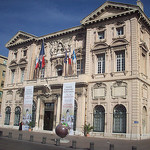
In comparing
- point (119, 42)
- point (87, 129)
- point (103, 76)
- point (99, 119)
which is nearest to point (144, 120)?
point (99, 119)

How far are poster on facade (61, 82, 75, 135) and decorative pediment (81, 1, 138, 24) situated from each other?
9.21 m

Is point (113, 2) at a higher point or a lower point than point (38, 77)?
higher

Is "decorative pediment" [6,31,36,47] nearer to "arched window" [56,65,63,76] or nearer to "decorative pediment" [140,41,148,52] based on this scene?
"arched window" [56,65,63,76]

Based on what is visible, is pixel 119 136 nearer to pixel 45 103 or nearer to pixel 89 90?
pixel 89 90

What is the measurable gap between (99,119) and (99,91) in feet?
11.1

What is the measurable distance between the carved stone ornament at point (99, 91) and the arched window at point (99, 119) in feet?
4.00

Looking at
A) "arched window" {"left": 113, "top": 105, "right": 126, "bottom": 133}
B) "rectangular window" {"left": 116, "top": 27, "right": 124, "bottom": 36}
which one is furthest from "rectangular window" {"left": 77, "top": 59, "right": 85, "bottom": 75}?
"arched window" {"left": 113, "top": 105, "right": 126, "bottom": 133}

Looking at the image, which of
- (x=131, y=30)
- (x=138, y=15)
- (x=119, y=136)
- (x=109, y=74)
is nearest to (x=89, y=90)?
(x=109, y=74)

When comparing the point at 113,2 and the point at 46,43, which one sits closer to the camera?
the point at 113,2

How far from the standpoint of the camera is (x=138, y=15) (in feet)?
89.3

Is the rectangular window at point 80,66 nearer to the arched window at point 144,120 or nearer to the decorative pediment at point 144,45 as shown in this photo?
the decorative pediment at point 144,45

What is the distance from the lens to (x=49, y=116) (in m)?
31.9

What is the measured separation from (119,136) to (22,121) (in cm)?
1507

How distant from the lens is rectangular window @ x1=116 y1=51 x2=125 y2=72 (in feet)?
90.1
